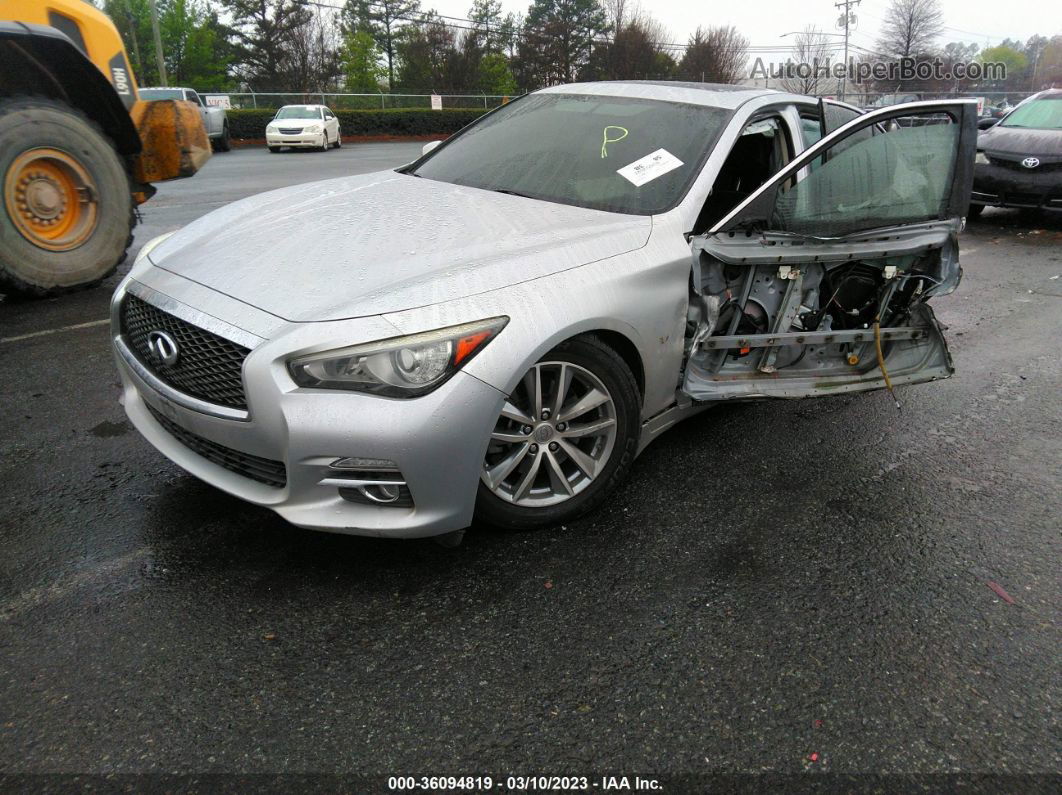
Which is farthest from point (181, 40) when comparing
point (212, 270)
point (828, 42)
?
point (212, 270)

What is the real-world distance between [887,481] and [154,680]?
293 centimetres

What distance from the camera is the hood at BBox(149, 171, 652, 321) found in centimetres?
248

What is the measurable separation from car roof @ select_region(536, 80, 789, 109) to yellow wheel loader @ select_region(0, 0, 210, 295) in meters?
3.69

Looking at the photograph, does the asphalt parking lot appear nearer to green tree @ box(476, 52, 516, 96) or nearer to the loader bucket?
the loader bucket

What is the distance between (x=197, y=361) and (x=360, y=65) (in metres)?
50.6

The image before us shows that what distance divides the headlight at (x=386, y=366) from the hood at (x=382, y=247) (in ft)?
0.45

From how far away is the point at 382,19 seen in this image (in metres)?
53.5

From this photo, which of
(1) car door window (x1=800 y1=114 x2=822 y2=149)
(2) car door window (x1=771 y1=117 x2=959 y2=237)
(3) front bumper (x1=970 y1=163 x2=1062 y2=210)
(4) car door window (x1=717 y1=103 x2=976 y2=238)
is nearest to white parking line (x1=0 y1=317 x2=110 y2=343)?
(4) car door window (x1=717 y1=103 x2=976 y2=238)

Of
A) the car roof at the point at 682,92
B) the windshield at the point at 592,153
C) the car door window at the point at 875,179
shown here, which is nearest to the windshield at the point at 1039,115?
the car door window at the point at 875,179

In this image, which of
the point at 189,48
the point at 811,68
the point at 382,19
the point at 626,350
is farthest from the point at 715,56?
the point at 626,350

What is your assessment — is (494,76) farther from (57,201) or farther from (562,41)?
(57,201)

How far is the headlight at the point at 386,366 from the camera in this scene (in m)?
2.29

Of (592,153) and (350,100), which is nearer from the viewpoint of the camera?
(592,153)

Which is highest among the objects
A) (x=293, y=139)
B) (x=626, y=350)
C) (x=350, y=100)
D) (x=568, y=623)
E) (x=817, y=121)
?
(x=350, y=100)
